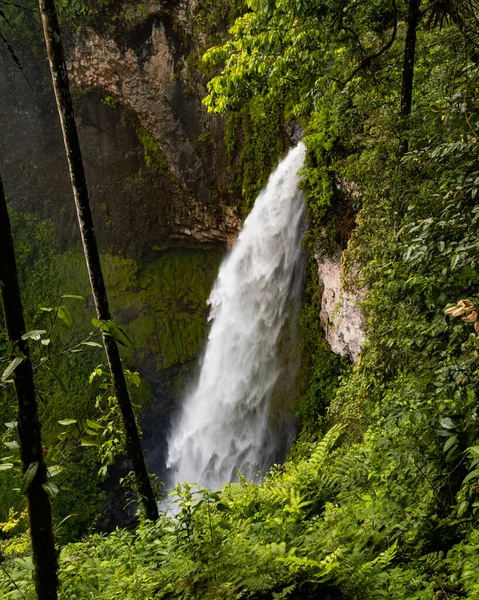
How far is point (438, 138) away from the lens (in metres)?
2.82

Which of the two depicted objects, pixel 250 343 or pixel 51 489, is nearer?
pixel 51 489

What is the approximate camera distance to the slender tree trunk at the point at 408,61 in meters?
3.66

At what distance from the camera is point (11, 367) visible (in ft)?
3.70

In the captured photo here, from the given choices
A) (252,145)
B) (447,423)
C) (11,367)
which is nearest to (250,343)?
(252,145)

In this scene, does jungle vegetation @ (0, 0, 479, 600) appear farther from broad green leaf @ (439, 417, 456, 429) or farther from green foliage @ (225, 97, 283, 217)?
green foliage @ (225, 97, 283, 217)

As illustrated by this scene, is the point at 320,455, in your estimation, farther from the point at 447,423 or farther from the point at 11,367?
the point at 11,367

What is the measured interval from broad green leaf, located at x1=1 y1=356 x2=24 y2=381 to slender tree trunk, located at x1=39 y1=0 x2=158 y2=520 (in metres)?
1.74

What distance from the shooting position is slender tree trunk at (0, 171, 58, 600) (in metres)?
1.26

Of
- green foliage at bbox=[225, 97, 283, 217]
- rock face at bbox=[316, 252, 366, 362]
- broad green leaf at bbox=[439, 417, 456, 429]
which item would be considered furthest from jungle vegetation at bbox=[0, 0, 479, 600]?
green foliage at bbox=[225, 97, 283, 217]

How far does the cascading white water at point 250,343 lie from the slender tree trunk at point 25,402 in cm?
734

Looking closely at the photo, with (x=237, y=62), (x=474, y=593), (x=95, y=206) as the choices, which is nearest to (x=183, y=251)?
(x=95, y=206)

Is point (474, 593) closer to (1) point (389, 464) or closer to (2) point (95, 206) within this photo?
(1) point (389, 464)

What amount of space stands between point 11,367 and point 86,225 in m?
2.02

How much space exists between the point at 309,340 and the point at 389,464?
5.33 meters
